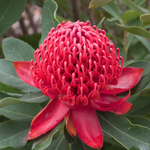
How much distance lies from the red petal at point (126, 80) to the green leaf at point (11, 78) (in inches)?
20.3

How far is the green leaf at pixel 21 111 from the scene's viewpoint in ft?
4.62

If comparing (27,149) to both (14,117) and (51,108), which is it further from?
(51,108)

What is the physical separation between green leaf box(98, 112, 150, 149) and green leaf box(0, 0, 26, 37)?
4.20ft

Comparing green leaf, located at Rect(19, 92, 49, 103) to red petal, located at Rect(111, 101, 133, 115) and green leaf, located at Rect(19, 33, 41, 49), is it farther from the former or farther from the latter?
green leaf, located at Rect(19, 33, 41, 49)

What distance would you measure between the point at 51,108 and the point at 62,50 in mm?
344

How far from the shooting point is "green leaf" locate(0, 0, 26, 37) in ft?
6.02

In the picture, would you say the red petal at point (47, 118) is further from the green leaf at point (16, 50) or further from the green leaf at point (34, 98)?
the green leaf at point (16, 50)

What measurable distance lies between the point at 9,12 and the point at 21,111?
99 centimetres

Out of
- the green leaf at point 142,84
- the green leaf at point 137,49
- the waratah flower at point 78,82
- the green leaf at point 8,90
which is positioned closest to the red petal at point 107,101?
the waratah flower at point 78,82

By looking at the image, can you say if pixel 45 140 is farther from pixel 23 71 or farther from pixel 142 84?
pixel 142 84

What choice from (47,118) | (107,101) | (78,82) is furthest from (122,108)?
(47,118)

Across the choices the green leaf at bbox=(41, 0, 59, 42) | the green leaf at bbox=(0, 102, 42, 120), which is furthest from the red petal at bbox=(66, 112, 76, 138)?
the green leaf at bbox=(41, 0, 59, 42)

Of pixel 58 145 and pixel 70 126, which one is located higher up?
pixel 70 126

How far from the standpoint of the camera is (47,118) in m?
1.11
